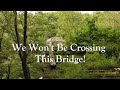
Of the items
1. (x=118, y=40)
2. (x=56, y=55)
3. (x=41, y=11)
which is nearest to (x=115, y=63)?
(x=118, y=40)

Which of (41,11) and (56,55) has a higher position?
(41,11)

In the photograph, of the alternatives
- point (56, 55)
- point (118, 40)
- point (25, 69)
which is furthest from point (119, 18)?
point (25, 69)

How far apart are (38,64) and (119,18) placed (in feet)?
6.63

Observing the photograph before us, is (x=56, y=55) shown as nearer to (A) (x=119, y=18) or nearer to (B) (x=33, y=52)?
(B) (x=33, y=52)

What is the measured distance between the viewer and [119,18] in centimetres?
926

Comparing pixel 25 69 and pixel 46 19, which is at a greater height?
pixel 46 19

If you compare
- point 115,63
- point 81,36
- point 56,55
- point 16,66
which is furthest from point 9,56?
point 115,63

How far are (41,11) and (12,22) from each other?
2.80ft

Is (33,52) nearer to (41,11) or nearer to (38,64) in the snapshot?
(38,64)
